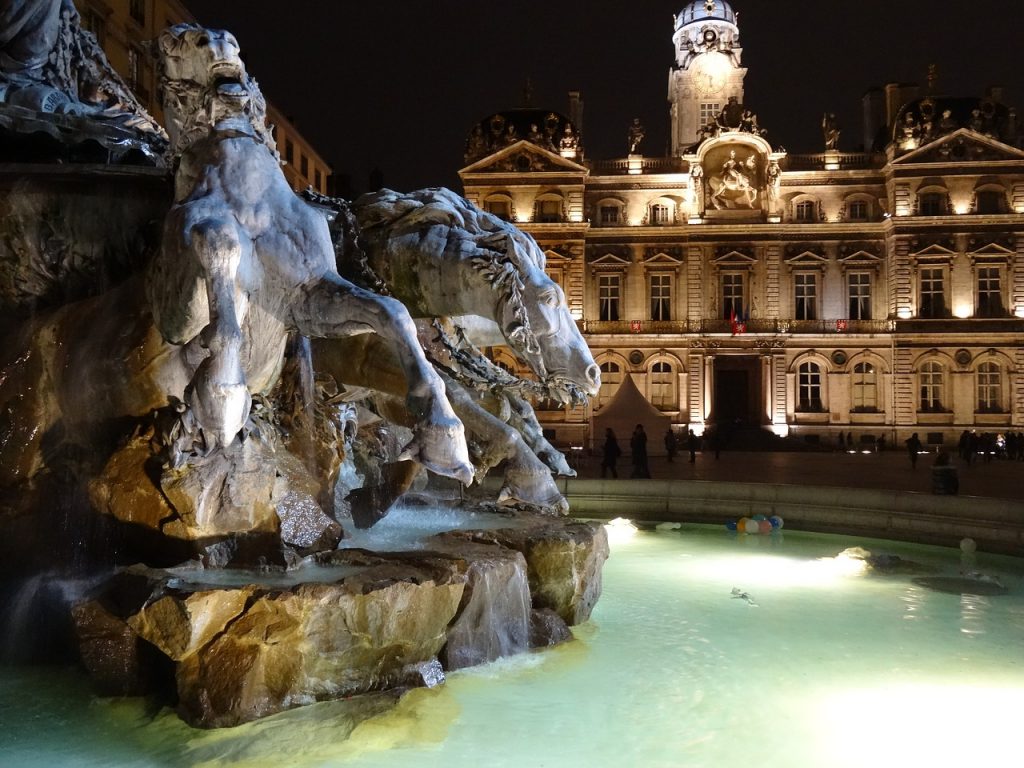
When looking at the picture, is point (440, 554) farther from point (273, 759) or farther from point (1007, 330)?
point (1007, 330)

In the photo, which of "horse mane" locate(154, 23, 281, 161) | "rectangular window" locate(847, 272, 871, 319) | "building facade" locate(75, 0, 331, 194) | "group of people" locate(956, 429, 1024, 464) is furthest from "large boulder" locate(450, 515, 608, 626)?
"rectangular window" locate(847, 272, 871, 319)

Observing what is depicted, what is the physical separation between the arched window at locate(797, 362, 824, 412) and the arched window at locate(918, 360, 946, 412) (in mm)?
3988

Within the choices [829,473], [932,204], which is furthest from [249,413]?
[932,204]

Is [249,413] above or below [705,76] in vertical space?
below

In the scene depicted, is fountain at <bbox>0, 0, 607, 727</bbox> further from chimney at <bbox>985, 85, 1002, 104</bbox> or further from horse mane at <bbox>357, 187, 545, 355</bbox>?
chimney at <bbox>985, 85, 1002, 104</bbox>

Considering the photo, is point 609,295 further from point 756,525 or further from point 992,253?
point 756,525

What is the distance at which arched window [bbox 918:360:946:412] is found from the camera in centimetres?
3712

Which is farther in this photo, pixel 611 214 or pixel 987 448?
pixel 611 214

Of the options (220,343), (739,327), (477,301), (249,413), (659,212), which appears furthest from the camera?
(659,212)

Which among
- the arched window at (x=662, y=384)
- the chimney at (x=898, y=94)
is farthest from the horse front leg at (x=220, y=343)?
the chimney at (x=898, y=94)

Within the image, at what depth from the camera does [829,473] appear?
19672 mm

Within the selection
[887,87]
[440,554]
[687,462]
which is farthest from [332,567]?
[887,87]

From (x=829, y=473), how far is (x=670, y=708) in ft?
54.6

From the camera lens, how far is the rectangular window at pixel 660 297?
39.4m
